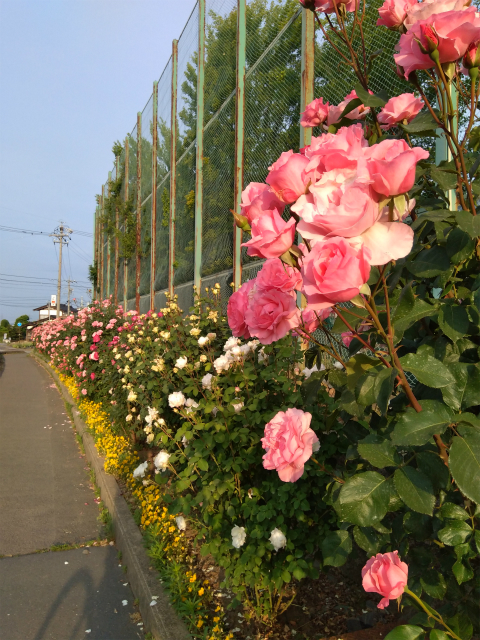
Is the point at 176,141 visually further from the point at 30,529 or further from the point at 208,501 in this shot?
the point at 208,501

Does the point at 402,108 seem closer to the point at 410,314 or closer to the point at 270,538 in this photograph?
the point at 410,314

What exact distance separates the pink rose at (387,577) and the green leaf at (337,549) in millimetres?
266

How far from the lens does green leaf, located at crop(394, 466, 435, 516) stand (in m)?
0.94

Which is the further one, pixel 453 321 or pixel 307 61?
pixel 307 61

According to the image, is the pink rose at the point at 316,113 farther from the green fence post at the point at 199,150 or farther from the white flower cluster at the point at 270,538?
the green fence post at the point at 199,150

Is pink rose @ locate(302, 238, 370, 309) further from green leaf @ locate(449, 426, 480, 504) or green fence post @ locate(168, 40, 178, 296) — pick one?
green fence post @ locate(168, 40, 178, 296)

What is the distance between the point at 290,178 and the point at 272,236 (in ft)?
0.35

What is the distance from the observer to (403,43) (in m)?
1.12

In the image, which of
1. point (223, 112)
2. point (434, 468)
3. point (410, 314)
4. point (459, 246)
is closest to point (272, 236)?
point (410, 314)

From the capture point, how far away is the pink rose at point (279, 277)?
1.04 m

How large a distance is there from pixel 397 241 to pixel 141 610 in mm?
2671

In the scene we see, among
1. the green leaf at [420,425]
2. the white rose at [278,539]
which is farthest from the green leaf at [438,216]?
the white rose at [278,539]

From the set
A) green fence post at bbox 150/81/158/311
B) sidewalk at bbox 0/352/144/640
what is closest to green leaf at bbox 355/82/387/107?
sidewalk at bbox 0/352/144/640

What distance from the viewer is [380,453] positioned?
104cm
